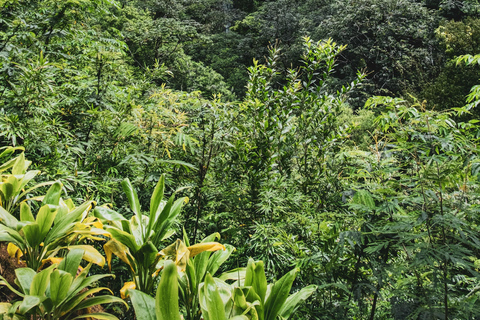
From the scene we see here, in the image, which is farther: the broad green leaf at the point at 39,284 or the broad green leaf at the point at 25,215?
the broad green leaf at the point at 25,215

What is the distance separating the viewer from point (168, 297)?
77cm

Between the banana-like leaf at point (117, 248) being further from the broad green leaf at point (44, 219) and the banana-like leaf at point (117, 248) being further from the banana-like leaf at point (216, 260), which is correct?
the banana-like leaf at point (216, 260)

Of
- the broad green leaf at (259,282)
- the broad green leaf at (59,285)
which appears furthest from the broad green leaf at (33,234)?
the broad green leaf at (259,282)

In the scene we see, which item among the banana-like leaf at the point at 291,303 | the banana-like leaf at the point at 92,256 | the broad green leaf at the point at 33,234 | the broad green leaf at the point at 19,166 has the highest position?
the broad green leaf at the point at 19,166

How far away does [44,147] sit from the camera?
1672mm

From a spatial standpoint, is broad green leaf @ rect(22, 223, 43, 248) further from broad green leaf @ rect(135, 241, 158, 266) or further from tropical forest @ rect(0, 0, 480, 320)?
broad green leaf @ rect(135, 241, 158, 266)

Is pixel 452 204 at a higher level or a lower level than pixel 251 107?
lower

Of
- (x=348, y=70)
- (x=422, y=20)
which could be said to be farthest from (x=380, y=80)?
(x=422, y=20)

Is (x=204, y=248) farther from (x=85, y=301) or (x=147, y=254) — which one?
(x=85, y=301)

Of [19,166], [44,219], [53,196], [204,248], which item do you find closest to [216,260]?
[204,248]

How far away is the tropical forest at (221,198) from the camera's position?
962 millimetres

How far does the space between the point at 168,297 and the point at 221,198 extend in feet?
3.23

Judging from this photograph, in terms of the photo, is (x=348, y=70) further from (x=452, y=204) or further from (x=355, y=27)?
(x=452, y=204)

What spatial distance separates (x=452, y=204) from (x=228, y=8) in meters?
21.4
